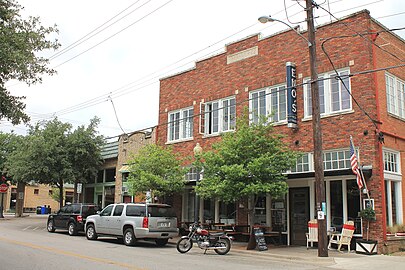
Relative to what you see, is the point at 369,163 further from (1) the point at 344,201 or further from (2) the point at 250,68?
(2) the point at 250,68

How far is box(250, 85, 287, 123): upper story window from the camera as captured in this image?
781 inches

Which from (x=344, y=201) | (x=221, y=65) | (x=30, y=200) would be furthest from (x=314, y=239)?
(x=30, y=200)

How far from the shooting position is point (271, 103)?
66.7 feet

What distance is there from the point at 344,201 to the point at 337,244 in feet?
5.50

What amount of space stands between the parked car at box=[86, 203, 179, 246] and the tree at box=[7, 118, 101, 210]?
10920 millimetres

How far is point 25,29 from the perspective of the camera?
37.5 ft

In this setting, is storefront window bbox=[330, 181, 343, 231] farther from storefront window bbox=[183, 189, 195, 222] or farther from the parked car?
storefront window bbox=[183, 189, 195, 222]

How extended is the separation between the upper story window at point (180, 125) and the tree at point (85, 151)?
23.2 ft

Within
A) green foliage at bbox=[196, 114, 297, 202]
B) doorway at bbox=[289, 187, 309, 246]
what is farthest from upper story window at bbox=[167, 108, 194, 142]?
doorway at bbox=[289, 187, 309, 246]

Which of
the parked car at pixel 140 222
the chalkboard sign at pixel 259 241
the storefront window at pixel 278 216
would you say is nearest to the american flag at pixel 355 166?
the chalkboard sign at pixel 259 241

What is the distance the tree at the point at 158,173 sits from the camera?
21.1 m

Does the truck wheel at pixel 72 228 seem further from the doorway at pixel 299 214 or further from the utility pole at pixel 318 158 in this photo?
the utility pole at pixel 318 158

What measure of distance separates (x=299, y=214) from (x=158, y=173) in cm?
709

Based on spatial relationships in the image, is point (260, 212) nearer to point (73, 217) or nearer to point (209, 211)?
point (209, 211)
